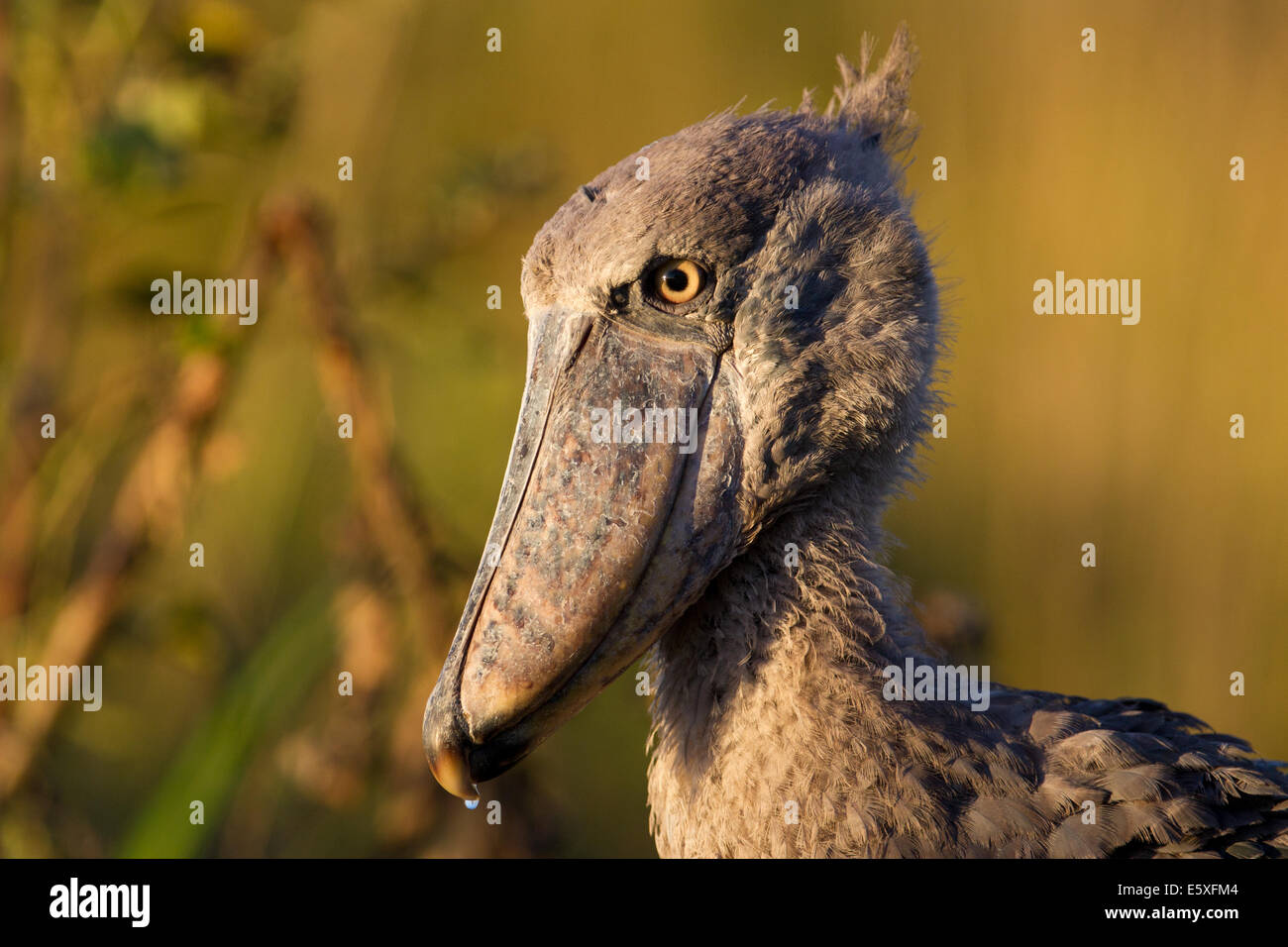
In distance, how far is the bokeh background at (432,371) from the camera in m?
2.82

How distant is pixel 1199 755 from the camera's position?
1937 mm

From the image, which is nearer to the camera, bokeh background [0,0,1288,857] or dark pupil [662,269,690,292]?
dark pupil [662,269,690,292]

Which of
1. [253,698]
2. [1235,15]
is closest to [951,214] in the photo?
[1235,15]

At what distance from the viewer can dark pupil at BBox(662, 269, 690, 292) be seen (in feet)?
6.09

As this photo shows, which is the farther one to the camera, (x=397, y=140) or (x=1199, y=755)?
(x=397, y=140)

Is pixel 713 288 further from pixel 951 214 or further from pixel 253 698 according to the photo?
pixel 951 214

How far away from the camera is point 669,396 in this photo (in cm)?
185

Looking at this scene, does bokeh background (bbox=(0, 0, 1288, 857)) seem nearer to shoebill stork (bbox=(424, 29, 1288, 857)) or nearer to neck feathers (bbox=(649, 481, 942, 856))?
shoebill stork (bbox=(424, 29, 1288, 857))

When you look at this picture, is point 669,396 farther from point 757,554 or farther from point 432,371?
point 432,371

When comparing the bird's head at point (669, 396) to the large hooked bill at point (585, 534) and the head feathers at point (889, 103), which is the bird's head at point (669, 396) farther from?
the head feathers at point (889, 103)

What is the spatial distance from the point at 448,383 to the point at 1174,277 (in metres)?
2.79

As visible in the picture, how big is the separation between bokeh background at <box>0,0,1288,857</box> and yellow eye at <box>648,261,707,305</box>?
84 cm

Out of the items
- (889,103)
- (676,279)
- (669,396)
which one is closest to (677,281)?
(676,279)

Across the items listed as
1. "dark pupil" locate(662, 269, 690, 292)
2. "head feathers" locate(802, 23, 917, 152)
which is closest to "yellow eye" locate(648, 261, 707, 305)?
"dark pupil" locate(662, 269, 690, 292)
